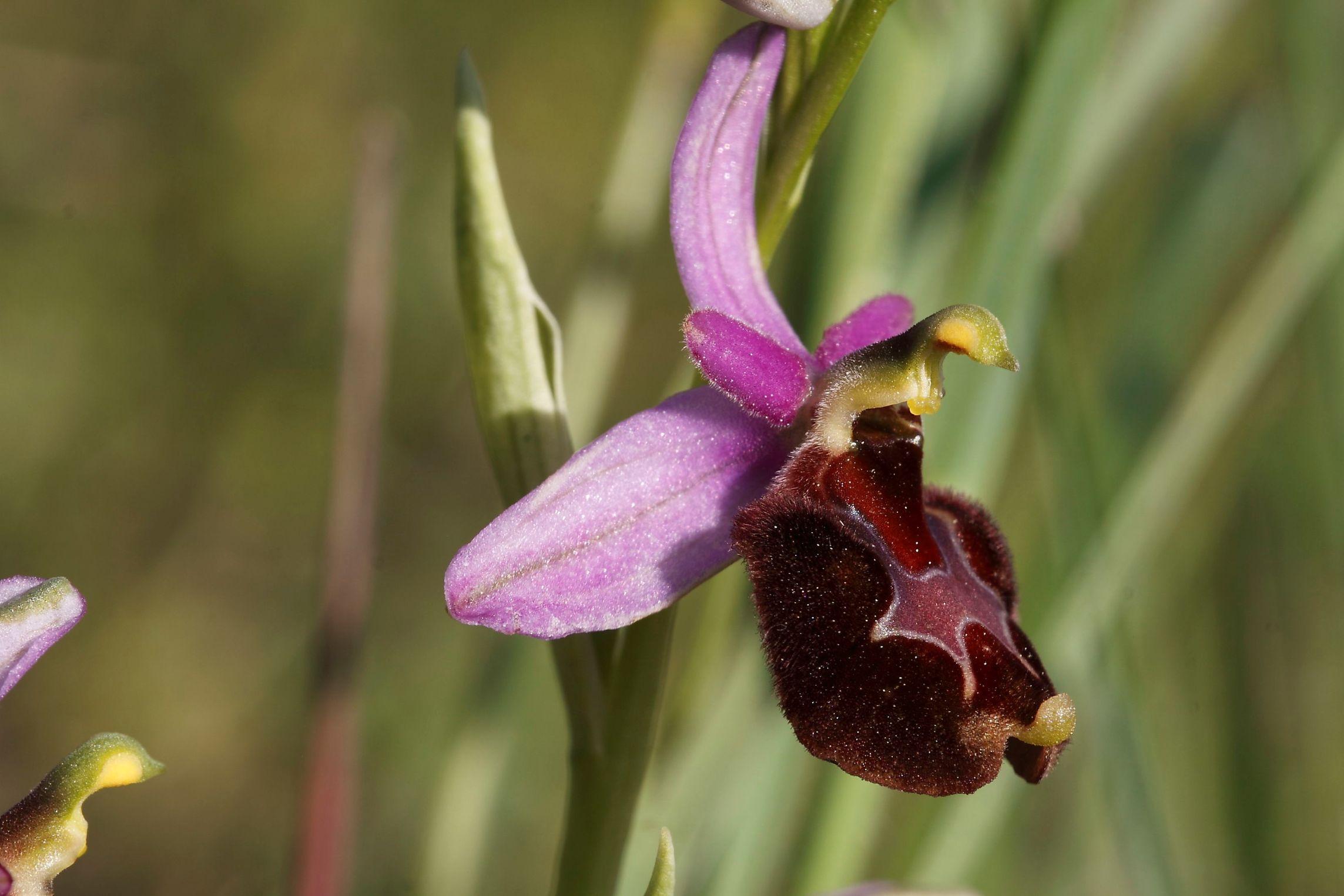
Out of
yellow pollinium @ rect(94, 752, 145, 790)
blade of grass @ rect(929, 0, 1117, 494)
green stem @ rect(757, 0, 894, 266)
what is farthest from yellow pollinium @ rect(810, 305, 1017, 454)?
yellow pollinium @ rect(94, 752, 145, 790)

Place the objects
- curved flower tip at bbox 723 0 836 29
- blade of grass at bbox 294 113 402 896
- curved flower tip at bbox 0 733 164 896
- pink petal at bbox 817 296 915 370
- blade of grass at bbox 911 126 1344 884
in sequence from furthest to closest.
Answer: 1. blade of grass at bbox 911 126 1344 884
2. blade of grass at bbox 294 113 402 896
3. pink petal at bbox 817 296 915 370
4. curved flower tip at bbox 723 0 836 29
5. curved flower tip at bbox 0 733 164 896

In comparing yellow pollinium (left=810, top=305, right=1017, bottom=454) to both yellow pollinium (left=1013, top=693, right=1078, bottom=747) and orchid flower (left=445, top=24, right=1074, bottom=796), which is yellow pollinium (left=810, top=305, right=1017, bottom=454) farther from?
yellow pollinium (left=1013, top=693, right=1078, bottom=747)

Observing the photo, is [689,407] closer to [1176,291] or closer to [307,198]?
[1176,291]

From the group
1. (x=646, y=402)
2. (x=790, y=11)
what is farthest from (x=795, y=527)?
(x=646, y=402)

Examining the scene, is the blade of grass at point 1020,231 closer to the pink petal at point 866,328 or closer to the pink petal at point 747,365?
the pink petal at point 866,328

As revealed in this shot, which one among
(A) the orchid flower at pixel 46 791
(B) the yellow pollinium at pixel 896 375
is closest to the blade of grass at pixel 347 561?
(A) the orchid flower at pixel 46 791

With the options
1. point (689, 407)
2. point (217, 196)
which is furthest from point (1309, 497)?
point (217, 196)
